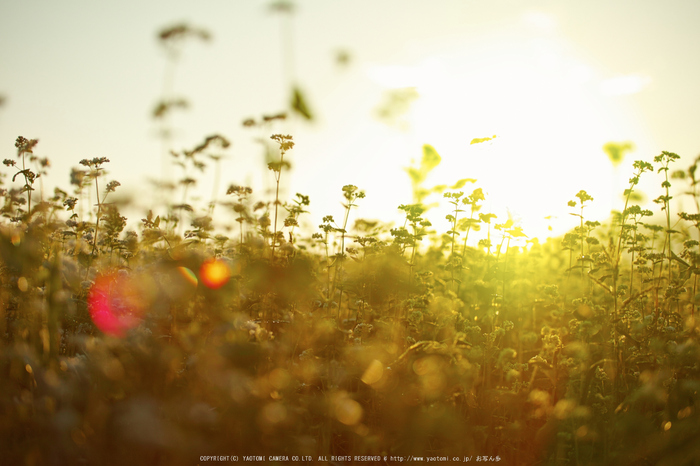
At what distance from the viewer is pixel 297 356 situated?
11.3 ft

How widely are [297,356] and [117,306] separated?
50.3 inches

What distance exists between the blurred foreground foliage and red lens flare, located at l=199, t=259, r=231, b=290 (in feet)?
0.04

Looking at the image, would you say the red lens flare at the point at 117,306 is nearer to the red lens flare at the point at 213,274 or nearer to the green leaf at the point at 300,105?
the red lens flare at the point at 213,274

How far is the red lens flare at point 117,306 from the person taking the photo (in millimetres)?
2988

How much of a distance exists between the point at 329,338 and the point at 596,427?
1796mm

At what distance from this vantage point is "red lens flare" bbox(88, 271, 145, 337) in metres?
2.99

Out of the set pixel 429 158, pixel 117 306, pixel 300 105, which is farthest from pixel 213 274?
→ pixel 429 158

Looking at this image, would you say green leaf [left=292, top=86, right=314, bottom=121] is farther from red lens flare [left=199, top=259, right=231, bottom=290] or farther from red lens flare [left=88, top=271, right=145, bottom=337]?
red lens flare [left=88, top=271, right=145, bottom=337]

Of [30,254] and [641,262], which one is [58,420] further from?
[641,262]

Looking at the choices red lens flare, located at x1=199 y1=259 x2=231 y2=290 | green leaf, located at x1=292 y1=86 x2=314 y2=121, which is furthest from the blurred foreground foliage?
green leaf, located at x1=292 y1=86 x2=314 y2=121

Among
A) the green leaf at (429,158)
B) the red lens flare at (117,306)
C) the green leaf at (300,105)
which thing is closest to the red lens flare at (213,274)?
the red lens flare at (117,306)

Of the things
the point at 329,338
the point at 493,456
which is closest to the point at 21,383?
the point at 329,338

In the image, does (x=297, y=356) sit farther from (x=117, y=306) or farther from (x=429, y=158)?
(x=429, y=158)

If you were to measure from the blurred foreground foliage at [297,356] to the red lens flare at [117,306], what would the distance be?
0.05ft
